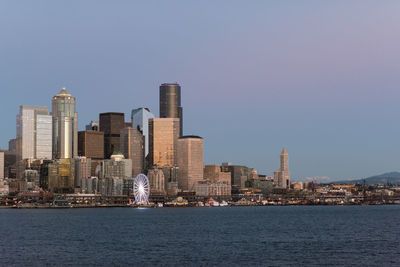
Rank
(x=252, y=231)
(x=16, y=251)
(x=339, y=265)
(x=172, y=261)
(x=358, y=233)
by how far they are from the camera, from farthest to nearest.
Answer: (x=252, y=231)
(x=358, y=233)
(x=16, y=251)
(x=172, y=261)
(x=339, y=265)

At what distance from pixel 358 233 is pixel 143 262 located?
5448cm

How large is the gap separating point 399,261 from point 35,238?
2397 inches

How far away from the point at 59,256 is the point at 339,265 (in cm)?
3436

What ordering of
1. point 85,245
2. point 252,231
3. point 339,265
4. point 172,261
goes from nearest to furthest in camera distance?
point 339,265
point 172,261
point 85,245
point 252,231

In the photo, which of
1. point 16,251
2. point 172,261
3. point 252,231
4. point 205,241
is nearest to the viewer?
point 172,261

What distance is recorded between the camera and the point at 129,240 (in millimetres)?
106625

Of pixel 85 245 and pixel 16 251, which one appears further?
pixel 85 245

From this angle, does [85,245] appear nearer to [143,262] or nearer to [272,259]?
[143,262]

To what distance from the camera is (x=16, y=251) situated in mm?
88875

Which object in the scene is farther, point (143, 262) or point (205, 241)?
point (205, 241)

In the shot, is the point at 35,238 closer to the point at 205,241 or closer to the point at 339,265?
the point at 205,241

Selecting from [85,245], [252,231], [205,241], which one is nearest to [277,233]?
[252,231]

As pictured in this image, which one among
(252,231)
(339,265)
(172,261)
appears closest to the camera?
(339,265)

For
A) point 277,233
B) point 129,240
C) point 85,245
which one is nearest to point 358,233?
point 277,233
